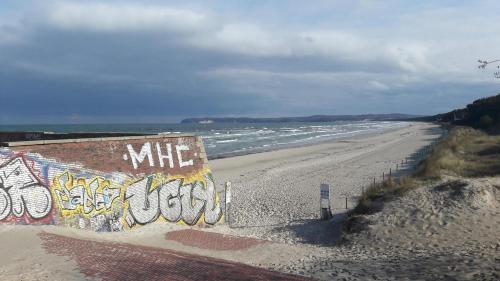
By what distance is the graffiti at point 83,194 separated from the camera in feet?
43.5

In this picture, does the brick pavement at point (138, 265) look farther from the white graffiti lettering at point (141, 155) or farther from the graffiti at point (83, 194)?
the white graffiti lettering at point (141, 155)

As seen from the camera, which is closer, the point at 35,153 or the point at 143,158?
the point at 35,153

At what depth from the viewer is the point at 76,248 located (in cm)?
1089

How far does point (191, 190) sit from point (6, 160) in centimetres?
679

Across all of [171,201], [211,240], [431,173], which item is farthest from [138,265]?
[431,173]

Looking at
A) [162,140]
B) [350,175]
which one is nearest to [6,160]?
[162,140]

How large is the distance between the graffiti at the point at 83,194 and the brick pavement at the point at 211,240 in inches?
82.8

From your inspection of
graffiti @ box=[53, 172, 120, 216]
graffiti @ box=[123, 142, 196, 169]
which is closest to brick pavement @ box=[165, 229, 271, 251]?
graffiti @ box=[53, 172, 120, 216]

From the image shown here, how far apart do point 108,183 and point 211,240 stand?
3.40 meters

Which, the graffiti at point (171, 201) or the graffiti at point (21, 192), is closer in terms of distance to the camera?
the graffiti at point (21, 192)

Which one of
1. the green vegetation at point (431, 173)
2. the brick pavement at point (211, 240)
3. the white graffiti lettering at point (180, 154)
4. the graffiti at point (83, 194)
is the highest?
the white graffiti lettering at point (180, 154)

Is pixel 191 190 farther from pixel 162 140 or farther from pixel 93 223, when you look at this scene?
pixel 93 223

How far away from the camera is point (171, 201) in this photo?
16719mm

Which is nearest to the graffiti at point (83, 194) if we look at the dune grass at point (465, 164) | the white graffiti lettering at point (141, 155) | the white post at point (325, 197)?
the white graffiti lettering at point (141, 155)
